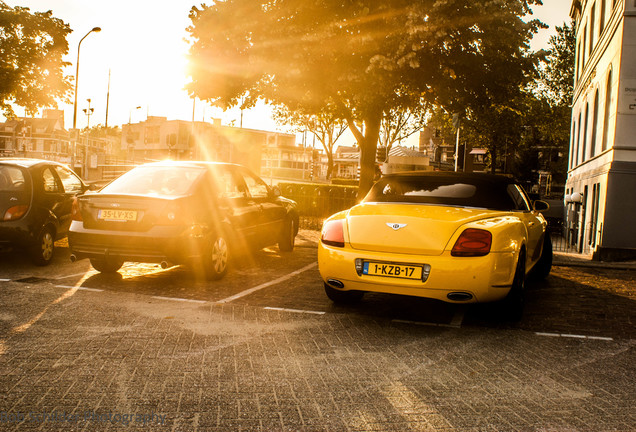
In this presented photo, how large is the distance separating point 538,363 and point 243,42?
1242cm

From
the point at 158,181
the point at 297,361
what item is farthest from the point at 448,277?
the point at 158,181

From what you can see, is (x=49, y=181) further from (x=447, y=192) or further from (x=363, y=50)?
(x=363, y=50)

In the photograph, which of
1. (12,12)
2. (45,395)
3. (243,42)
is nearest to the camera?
(45,395)

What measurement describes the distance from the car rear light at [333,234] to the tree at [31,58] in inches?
852

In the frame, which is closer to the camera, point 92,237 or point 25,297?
point 25,297

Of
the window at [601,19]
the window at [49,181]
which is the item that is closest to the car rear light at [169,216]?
the window at [49,181]

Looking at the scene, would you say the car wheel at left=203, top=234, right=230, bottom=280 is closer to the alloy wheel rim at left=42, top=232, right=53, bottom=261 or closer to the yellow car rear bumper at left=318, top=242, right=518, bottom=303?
the yellow car rear bumper at left=318, top=242, right=518, bottom=303

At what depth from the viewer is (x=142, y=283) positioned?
7270 mm

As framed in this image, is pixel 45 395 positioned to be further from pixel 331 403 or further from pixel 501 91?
pixel 501 91

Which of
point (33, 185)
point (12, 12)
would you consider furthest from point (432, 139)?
point (33, 185)

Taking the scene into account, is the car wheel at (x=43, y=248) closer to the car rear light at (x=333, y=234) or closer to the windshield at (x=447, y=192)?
the car rear light at (x=333, y=234)

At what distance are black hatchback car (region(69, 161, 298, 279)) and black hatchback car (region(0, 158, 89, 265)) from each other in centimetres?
105

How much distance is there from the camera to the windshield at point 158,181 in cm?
736

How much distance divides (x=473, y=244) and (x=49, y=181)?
6.78 metres
